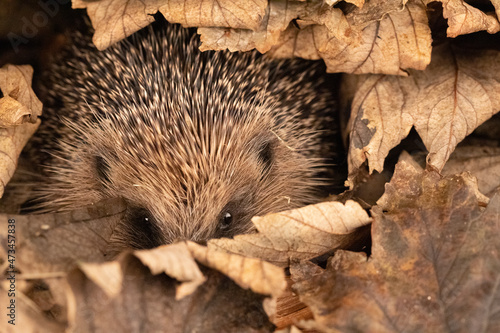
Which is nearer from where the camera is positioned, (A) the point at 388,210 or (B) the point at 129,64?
(A) the point at 388,210

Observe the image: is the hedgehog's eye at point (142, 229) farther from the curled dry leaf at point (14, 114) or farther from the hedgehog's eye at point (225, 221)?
the curled dry leaf at point (14, 114)

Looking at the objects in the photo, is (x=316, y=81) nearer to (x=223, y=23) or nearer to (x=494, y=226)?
(x=223, y=23)

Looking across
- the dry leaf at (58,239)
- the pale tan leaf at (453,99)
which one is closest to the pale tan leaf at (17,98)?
the dry leaf at (58,239)

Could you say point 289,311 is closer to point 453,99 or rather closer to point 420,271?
point 420,271

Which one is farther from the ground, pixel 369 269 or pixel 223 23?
pixel 223 23

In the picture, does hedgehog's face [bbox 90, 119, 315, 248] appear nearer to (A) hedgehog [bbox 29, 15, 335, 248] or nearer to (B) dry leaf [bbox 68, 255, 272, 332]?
(A) hedgehog [bbox 29, 15, 335, 248]

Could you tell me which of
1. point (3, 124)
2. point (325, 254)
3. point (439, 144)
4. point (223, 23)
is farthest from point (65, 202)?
point (439, 144)

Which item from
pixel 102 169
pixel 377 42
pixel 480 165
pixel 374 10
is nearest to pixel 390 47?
pixel 377 42
